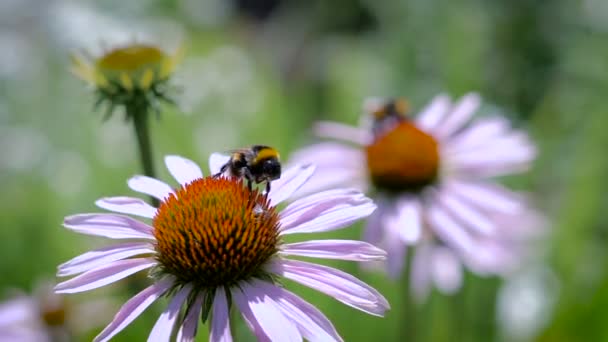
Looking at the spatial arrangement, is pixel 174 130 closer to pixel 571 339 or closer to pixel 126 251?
pixel 571 339

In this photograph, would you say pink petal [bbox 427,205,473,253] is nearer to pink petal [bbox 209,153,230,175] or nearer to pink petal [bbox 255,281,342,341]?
pink petal [bbox 209,153,230,175]

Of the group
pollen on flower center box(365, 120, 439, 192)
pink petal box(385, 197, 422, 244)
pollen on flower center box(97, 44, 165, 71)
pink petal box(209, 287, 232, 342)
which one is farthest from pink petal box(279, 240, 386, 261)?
pollen on flower center box(365, 120, 439, 192)

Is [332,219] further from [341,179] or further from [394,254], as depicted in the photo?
[341,179]

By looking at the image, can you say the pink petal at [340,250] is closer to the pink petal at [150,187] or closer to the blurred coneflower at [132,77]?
the pink petal at [150,187]

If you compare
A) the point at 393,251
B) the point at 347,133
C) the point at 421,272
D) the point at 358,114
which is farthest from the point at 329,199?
the point at 358,114

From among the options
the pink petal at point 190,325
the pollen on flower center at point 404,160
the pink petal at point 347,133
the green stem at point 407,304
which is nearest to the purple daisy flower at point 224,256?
the pink petal at point 190,325
